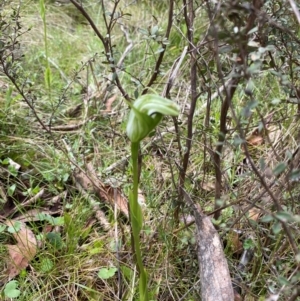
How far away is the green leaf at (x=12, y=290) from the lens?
123cm

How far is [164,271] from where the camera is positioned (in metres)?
1.26

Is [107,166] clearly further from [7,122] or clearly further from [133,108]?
[133,108]

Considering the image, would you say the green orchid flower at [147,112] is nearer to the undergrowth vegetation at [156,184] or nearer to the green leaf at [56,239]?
the undergrowth vegetation at [156,184]

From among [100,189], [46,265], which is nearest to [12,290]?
[46,265]

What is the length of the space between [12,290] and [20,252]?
119 mm

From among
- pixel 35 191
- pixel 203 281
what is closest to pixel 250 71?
pixel 203 281

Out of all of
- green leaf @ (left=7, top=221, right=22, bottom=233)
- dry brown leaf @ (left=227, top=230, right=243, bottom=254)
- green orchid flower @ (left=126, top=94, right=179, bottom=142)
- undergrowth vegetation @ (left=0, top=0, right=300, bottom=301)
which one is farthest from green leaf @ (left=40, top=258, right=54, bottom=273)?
green orchid flower @ (left=126, top=94, right=179, bottom=142)

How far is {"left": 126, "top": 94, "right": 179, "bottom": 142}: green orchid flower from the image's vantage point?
75 cm

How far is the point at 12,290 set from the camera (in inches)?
48.8

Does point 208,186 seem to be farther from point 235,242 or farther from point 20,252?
point 20,252

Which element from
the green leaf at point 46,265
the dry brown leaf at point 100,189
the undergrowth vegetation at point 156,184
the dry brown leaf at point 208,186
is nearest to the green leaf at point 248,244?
the undergrowth vegetation at point 156,184

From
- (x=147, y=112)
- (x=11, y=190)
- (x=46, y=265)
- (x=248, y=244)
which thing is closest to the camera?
(x=147, y=112)

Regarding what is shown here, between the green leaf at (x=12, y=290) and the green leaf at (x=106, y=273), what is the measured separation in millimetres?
202

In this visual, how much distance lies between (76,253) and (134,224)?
0.45 metres
